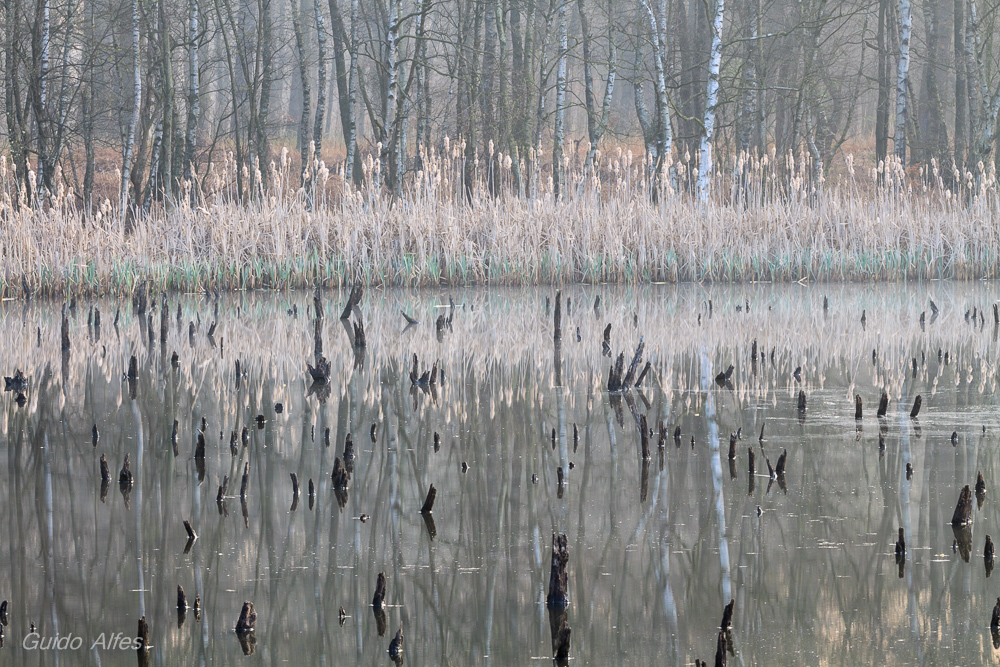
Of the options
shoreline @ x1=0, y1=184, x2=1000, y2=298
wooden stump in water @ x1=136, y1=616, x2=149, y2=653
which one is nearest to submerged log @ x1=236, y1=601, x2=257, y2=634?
wooden stump in water @ x1=136, y1=616, x2=149, y2=653

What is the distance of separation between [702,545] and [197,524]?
1210 mm

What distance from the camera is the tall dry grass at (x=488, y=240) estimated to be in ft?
34.6

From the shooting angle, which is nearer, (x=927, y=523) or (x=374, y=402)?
(x=927, y=523)

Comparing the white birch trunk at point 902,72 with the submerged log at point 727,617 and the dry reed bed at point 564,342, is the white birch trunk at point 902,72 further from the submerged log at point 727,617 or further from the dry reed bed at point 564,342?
the submerged log at point 727,617

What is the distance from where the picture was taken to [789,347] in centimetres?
629

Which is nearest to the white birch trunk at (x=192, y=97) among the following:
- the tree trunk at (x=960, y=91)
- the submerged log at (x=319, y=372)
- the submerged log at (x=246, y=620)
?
the tree trunk at (x=960, y=91)

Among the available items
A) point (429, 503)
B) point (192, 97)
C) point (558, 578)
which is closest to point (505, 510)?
point (429, 503)

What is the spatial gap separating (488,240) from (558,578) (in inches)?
374

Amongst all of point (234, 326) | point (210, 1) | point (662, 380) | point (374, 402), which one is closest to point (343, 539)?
point (374, 402)

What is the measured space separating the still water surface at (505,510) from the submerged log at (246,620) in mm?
33

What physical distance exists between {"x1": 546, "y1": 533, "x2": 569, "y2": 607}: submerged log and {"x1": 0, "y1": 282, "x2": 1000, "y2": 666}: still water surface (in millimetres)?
39

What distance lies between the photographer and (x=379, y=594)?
2.22 metres

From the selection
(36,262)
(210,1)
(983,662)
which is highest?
(210,1)

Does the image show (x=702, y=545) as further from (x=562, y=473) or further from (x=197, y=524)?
(x=197, y=524)
